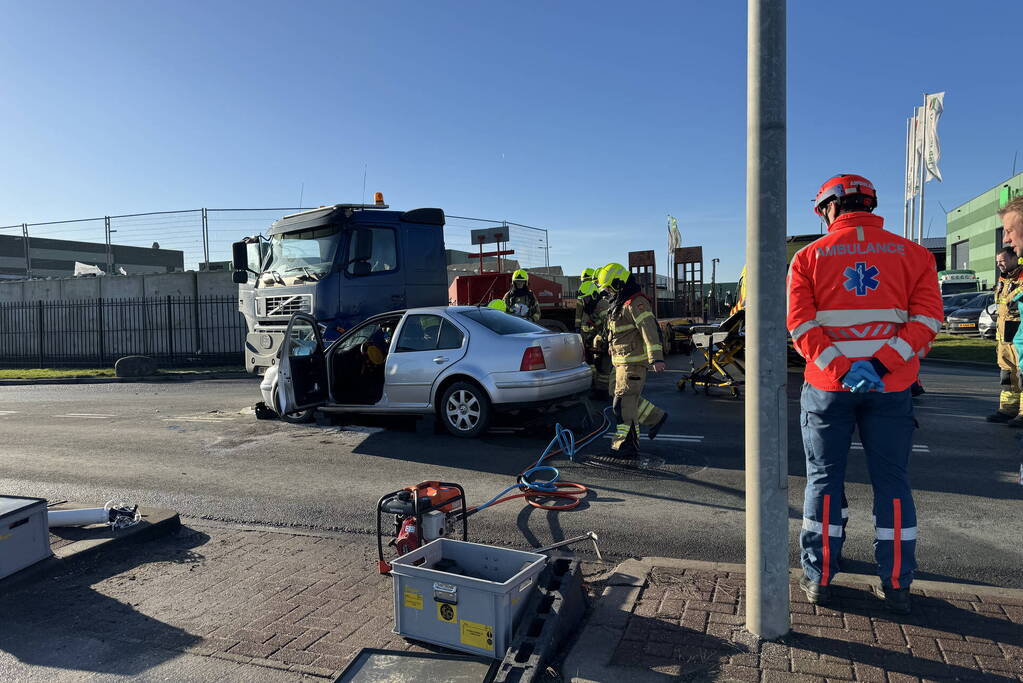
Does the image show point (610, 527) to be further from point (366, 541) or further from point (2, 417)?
point (2, 417)

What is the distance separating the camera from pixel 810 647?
2920mm

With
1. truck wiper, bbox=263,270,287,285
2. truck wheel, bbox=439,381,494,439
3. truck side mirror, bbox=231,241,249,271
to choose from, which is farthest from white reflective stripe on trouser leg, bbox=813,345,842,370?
truck side mirror, bbox=231,241,249,271

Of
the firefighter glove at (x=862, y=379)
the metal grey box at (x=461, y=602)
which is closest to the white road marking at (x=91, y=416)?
the metal grey box at (x=461, y=602)

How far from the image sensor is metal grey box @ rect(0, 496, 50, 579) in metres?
3.98

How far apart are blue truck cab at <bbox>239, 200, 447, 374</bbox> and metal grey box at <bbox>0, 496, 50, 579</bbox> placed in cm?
572

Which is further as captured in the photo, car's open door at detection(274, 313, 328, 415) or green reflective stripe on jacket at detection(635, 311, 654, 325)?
car's open door at detection(274, 313, 328, 415)

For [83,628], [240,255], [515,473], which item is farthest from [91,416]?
[83,628]

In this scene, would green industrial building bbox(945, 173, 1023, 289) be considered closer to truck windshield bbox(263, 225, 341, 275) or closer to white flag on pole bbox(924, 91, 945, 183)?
white flag on pole bbox(924, 91, 945, 183)

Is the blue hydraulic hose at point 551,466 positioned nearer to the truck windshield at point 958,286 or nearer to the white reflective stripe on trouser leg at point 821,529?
the white reflective stripe on trouser leg at point 821,529

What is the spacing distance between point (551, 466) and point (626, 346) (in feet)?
4.49

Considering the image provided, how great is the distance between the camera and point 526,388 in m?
7.57

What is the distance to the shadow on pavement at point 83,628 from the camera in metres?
3.18

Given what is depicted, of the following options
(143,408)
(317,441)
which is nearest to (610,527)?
(317,441)

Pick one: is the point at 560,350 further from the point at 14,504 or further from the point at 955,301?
the point at 955,301
